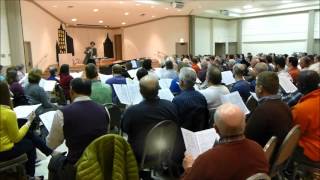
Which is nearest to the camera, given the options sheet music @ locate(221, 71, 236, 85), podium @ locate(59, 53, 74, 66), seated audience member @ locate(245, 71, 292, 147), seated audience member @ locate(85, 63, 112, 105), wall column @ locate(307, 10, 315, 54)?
seated audience member @ locate(245, 71, 292, 147)

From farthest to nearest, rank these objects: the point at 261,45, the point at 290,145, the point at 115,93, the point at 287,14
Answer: the point at 261,45 → the point at 287,14 → the point at 115,93 → the point at 290,145

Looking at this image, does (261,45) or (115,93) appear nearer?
(115,93)

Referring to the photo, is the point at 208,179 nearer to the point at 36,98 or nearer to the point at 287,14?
the point at 36,98

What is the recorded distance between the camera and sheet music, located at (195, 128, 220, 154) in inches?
82.5

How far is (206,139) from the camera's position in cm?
215

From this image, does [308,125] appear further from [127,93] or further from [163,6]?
[163,6]

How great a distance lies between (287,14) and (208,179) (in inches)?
665

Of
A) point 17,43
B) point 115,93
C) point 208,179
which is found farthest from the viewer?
point 17,43

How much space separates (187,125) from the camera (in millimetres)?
3119

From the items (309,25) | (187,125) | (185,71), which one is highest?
(309,25)

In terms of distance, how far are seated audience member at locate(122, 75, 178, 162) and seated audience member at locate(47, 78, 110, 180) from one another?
0.80ft

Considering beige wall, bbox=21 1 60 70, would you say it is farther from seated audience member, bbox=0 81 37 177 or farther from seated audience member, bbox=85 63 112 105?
seated audience member, bbox=0 81 37 177

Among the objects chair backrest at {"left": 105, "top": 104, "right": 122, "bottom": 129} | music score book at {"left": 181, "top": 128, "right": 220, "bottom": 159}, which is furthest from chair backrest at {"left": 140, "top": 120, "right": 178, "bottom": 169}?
chair backrest at {"left": 105, "top": 104, "right": 122, "bottom": 129}

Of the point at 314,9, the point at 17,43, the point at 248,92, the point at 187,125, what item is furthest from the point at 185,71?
the point at 314,9
